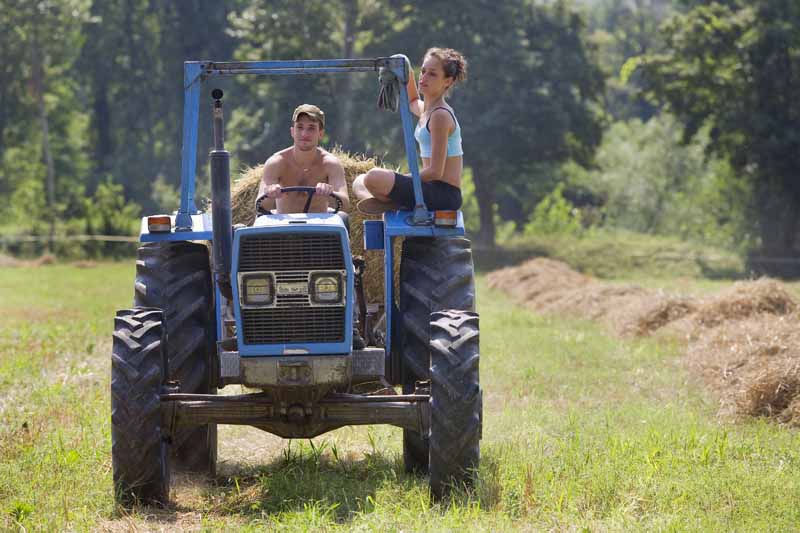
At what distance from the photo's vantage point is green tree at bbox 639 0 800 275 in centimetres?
3200

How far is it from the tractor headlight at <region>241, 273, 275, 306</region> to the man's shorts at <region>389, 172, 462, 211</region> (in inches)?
46.8

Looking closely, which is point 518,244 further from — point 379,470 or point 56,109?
point 379,470

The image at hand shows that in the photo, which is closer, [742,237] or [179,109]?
[742,237]

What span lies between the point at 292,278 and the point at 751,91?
91.6ft

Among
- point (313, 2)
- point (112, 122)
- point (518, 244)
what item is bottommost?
point (518, 244)

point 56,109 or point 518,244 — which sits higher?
point 56,109

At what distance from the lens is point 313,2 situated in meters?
42.4

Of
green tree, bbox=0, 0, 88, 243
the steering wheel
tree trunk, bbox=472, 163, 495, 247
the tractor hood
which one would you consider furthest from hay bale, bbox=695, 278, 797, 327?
green tree, bbox=0, 0, 88, 243

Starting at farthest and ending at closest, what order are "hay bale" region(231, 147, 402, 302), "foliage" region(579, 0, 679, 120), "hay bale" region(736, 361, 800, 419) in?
"foliage" region(579, 0, 679, 120), "hay bale" region(736, 361, 800, 419), "hay bale" region(231, 147, 402, 302)

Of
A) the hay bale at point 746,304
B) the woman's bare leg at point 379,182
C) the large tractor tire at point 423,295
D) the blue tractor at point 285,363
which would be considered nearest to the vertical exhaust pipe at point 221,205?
the blue tractor at point 285,363

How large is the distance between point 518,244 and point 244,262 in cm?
3510

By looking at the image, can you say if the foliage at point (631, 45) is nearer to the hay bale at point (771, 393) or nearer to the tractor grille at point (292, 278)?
the hay bale at point (771, 393)

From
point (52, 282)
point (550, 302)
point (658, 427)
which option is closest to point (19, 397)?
A: point (658, 427)

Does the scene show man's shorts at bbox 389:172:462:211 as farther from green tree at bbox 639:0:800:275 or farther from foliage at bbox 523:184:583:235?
foliage at bbox 523:184:583:235
